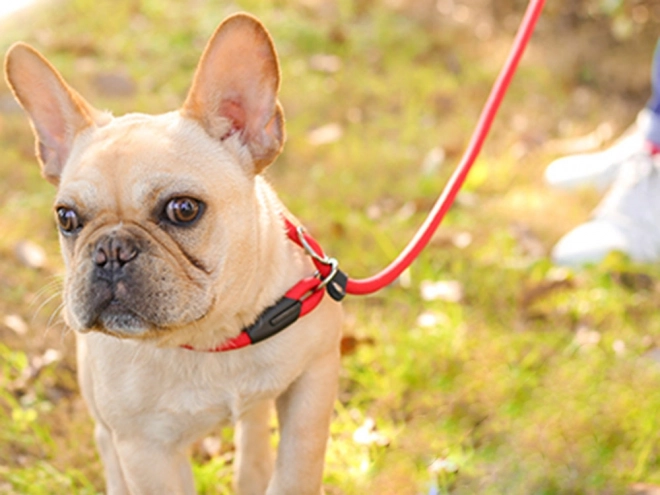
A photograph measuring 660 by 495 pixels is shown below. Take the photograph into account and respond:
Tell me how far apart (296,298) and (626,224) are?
1928 millimetres

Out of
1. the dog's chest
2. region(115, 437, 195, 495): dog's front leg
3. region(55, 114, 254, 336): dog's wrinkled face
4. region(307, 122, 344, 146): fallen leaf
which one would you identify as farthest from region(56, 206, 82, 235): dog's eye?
region(307, 122, 344, 146): fallen leaf

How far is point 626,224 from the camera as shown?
3.37 metres

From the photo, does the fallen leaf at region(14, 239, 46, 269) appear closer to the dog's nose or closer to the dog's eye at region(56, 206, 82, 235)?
the dog's eye at region(56, 206, 82, 235)

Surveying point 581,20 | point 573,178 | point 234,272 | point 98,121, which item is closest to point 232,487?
point 234,272

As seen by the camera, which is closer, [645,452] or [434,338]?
[645,452]

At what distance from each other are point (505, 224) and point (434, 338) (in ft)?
3.37

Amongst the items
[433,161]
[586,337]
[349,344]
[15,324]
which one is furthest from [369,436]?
[433,161]

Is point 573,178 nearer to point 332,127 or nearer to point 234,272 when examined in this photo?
point 332,127

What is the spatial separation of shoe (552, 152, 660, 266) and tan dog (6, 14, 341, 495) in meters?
1.49

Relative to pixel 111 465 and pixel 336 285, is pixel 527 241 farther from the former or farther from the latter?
pixel 111 465

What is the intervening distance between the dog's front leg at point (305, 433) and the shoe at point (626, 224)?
5.13 ft

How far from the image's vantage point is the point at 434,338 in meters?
2.79

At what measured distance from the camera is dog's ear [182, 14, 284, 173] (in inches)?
74.0

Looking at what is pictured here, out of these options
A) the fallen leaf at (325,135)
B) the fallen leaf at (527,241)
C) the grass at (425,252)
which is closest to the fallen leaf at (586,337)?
the grass at (425,252)
